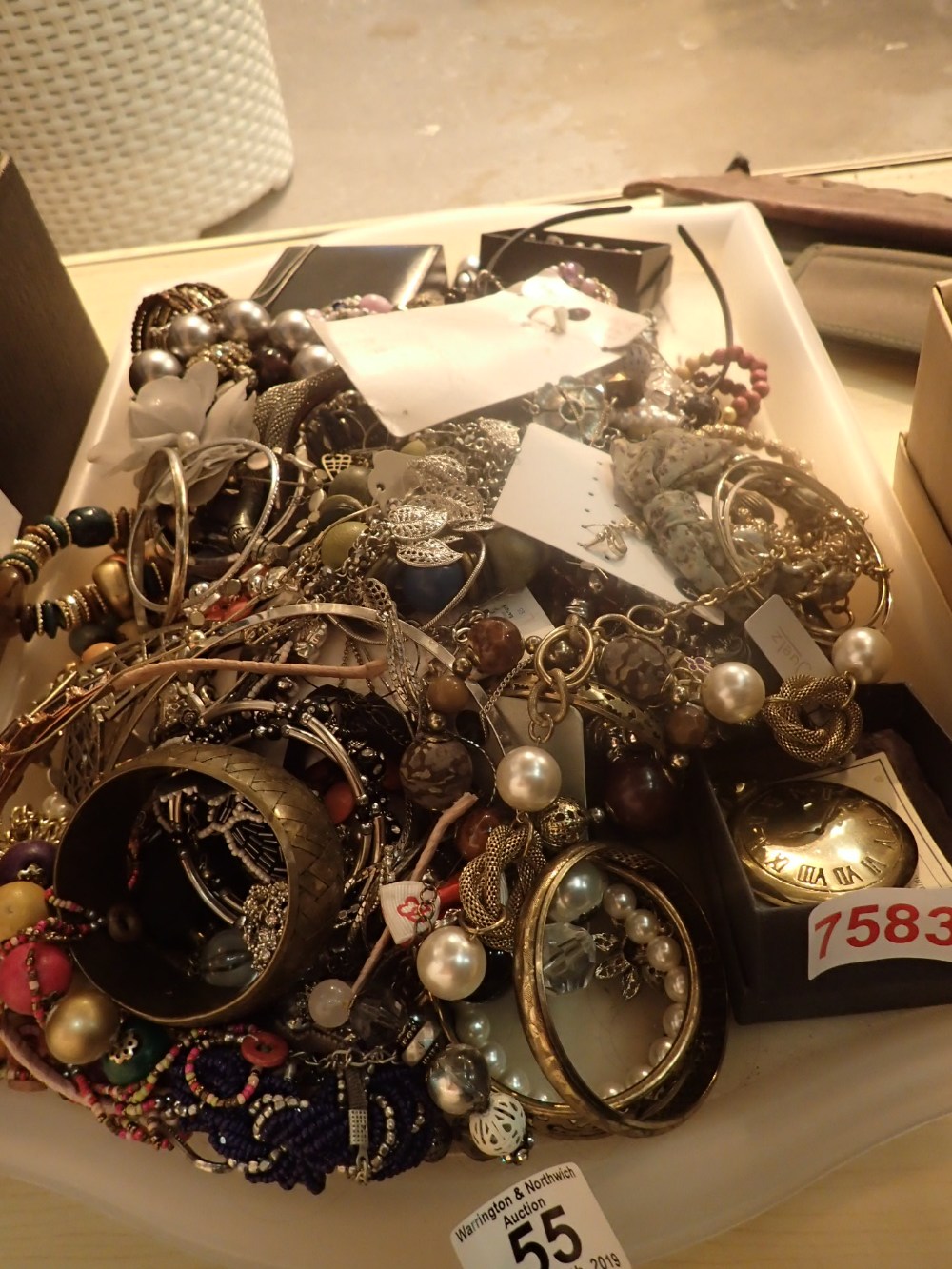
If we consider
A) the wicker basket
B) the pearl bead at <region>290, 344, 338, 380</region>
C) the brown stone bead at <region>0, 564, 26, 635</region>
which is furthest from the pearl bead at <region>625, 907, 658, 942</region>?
the wicker basket

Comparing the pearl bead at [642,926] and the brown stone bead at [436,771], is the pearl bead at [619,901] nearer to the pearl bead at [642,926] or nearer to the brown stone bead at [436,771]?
the pearl bead at [642,926]

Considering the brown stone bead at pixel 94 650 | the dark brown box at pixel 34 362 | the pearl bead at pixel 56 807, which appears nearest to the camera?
the pearl bead at pixel 56 807

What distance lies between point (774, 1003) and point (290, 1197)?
0.38 m

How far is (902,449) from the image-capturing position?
3.48 feet

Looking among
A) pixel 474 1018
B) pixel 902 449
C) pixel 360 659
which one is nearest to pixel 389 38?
pixel 902 449

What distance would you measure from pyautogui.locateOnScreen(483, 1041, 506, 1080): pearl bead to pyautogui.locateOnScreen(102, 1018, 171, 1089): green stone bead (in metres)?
0.23

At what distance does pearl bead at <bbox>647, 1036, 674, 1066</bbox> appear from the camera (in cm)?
72

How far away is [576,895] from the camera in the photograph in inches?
28.9

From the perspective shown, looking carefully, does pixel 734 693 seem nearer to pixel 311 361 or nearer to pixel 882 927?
pixel 882 927

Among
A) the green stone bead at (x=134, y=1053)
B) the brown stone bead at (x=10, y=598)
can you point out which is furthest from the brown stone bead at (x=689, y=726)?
the brown stone bead at (x=10, y=598)

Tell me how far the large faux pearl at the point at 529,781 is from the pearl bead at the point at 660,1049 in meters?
0.20

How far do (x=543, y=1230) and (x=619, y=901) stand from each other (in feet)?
0.76

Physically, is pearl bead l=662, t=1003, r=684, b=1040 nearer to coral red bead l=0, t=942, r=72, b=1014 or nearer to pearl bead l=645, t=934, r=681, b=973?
pearl bead l=645, t=934, r=681, b=973

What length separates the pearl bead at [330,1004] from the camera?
0.70 metres
